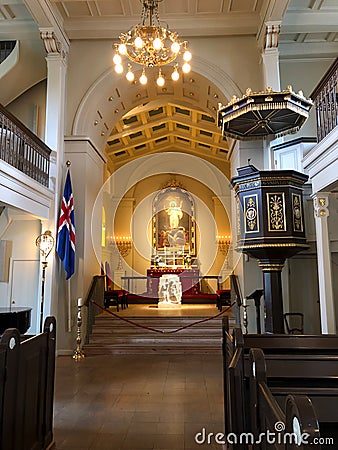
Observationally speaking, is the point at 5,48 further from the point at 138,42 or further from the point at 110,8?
the point at 138,42

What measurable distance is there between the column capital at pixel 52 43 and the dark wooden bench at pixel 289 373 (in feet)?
22.8

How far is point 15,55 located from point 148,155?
8.04 metres

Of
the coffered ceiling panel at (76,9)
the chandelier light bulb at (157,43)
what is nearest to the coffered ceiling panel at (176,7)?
the coffered ceiling panel at (76,9)

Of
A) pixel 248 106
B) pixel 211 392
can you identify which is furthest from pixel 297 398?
pixel 248 106

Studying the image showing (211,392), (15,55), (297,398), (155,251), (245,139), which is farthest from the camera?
(155,251)

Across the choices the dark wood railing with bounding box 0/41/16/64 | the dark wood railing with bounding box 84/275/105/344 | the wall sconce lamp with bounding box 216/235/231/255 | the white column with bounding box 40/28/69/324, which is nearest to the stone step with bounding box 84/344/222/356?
the dark wood railing with bounding box 84/275/105/344

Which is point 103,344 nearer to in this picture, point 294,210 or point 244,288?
point 244,288

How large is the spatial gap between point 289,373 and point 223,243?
1208cm

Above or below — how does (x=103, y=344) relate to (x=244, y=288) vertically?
below

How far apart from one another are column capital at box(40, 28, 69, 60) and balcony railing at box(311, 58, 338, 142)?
5.32 meters

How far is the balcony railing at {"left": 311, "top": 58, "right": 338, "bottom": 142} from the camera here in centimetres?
510

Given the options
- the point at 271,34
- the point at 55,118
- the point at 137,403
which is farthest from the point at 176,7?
the point at 137,403

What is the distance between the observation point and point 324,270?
555 cm

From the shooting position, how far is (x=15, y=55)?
8289 millimetres
